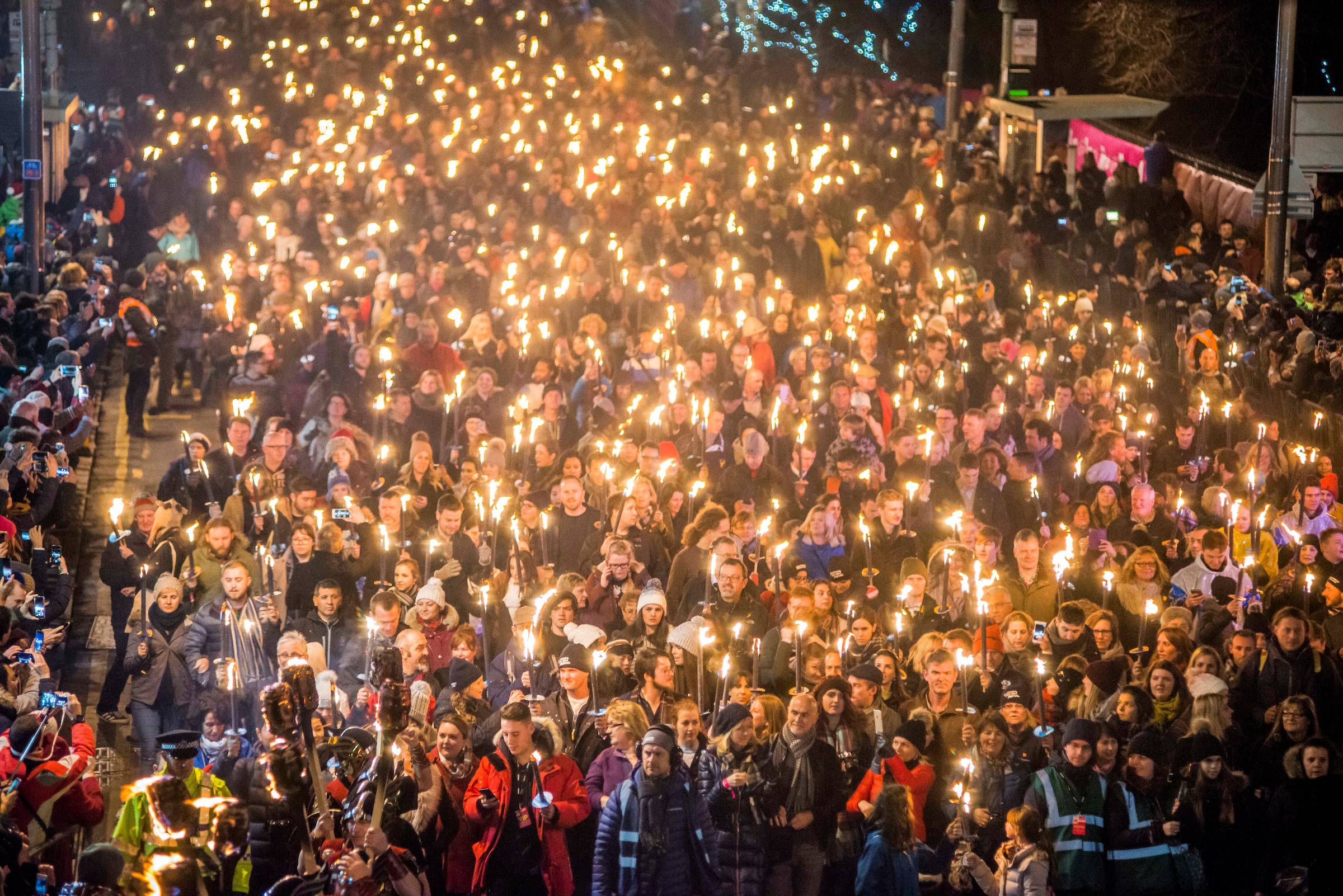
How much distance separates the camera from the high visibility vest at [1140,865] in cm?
865

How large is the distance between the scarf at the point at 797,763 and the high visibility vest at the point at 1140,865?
4.60 ft

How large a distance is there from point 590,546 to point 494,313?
5.84 m

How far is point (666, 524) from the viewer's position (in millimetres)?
12766

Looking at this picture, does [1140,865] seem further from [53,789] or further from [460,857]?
[53,789]

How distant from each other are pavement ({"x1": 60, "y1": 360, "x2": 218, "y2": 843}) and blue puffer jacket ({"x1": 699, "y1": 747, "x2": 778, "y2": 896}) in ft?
9.95

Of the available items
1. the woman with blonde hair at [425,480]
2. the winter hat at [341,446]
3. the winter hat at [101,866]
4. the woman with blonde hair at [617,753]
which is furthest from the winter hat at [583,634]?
the winter hat at [101,866]

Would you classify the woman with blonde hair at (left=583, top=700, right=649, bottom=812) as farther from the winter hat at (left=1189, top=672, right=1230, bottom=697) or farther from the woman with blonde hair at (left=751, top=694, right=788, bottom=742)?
the winter hat at (left=1189, top=672, right=1230, bottom=697)

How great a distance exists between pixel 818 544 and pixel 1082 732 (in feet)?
12.7

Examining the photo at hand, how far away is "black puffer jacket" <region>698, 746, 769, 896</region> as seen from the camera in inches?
338

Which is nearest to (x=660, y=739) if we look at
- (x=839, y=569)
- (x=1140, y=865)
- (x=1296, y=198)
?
(x=1140, y=865)

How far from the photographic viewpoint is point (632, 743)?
894cm

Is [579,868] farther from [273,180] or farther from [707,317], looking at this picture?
[273,180]

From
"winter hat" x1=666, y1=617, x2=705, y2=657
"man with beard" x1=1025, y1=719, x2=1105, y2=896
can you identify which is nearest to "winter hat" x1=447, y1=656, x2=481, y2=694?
"winter hat" x1=666, y1=617, x2=705, y2=657

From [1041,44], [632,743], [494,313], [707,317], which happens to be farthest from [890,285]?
[1041,44]
